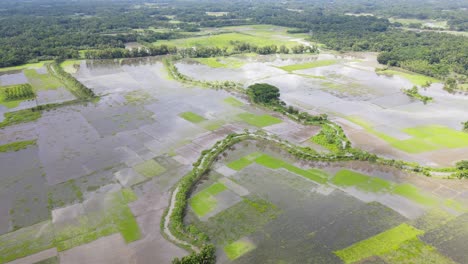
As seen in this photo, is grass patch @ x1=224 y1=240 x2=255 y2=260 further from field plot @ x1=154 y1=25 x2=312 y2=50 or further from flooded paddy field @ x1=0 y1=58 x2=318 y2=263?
field plot @ x1=154 y1=25 x2=312 y2=50

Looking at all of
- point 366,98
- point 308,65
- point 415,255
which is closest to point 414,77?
point 366,98

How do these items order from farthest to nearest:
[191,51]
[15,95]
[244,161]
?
[191,51] < [15,95] < [244,161]

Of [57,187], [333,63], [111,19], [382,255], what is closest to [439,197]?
[382,255]

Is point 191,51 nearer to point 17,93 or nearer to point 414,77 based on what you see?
point 17,93

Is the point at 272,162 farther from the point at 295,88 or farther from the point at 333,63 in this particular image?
the point at 333,63

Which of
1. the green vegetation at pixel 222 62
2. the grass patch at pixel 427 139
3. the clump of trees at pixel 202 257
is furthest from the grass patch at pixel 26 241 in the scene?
the green vegetation at pixel 222 62

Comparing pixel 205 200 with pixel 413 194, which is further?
pixel 413 194
